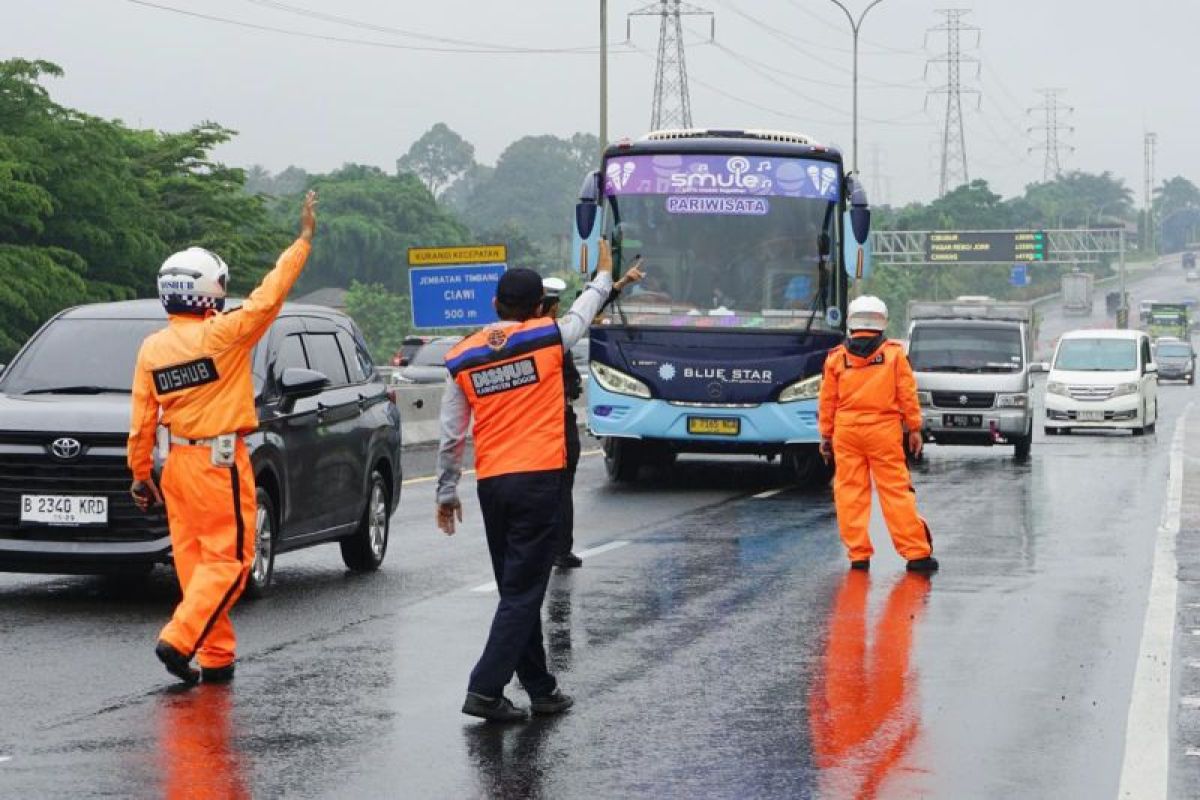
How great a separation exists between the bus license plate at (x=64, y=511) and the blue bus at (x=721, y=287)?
32.0 feet

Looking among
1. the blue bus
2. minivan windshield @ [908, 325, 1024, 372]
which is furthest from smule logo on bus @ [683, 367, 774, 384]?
minivan windshield @ [908, 325, 1024, 372]

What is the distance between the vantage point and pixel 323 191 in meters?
126

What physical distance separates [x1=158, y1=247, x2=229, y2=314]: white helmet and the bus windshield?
1228cm

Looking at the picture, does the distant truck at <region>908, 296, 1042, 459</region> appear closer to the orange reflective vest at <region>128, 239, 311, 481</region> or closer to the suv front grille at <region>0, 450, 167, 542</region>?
the suv front grille at <region>0, 450, 167, 542</region>

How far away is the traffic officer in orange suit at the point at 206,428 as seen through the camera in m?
9.27

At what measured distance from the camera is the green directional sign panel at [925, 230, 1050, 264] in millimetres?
124812

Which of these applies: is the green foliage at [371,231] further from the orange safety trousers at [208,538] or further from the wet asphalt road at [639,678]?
the orange safety trousers at [208,538]

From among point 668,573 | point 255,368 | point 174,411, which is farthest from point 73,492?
point 668,573

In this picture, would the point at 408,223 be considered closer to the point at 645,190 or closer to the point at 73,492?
the point at 645,190

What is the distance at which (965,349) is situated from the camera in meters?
30.5

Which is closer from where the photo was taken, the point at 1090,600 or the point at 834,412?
the point at 1090,600

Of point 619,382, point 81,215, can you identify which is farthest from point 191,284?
point 81,215

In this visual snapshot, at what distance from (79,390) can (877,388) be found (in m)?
4.99

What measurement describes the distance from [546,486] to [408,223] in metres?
118
